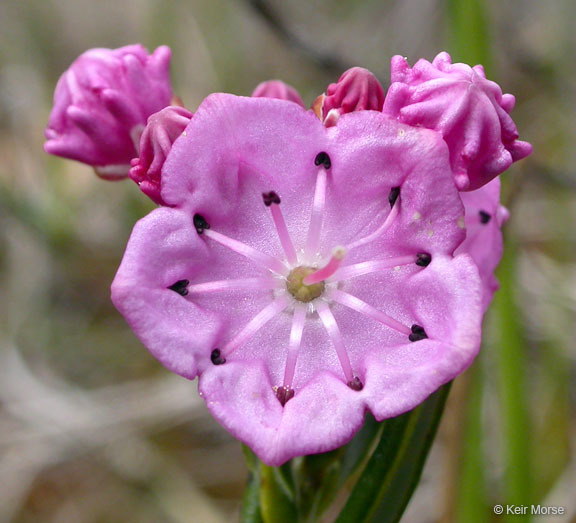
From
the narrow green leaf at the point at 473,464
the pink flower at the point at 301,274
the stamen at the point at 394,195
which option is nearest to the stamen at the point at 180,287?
the pink flower at the point at 301,274

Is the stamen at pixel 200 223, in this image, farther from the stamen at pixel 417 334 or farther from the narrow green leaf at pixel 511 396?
the narrow green leaf at pixel 511 396

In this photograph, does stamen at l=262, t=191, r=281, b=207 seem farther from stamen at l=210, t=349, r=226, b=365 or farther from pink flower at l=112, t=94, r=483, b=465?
stamen at l=210, t=349, r=226, b=365

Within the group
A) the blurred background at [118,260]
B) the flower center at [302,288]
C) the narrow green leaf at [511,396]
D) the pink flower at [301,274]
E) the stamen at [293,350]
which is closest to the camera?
the pink flower at [301,274]

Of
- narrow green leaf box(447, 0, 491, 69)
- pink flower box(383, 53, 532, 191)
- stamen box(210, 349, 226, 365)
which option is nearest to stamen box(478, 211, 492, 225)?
pink flower box(383, 53, 532, 191)

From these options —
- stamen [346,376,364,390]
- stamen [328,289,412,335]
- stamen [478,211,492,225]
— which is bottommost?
stamen [346,376,364,390]

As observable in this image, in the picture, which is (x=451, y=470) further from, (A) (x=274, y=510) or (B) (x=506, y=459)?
(A) (x=274, y=510)

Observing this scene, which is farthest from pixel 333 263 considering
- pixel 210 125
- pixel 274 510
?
pixel 274 510

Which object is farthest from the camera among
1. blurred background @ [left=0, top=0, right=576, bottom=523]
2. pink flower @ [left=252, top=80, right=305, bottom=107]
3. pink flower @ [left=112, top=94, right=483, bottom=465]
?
blurred background @ [left=0, top=0, right=576, bottom=523]

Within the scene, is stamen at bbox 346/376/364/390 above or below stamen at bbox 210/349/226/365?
below
